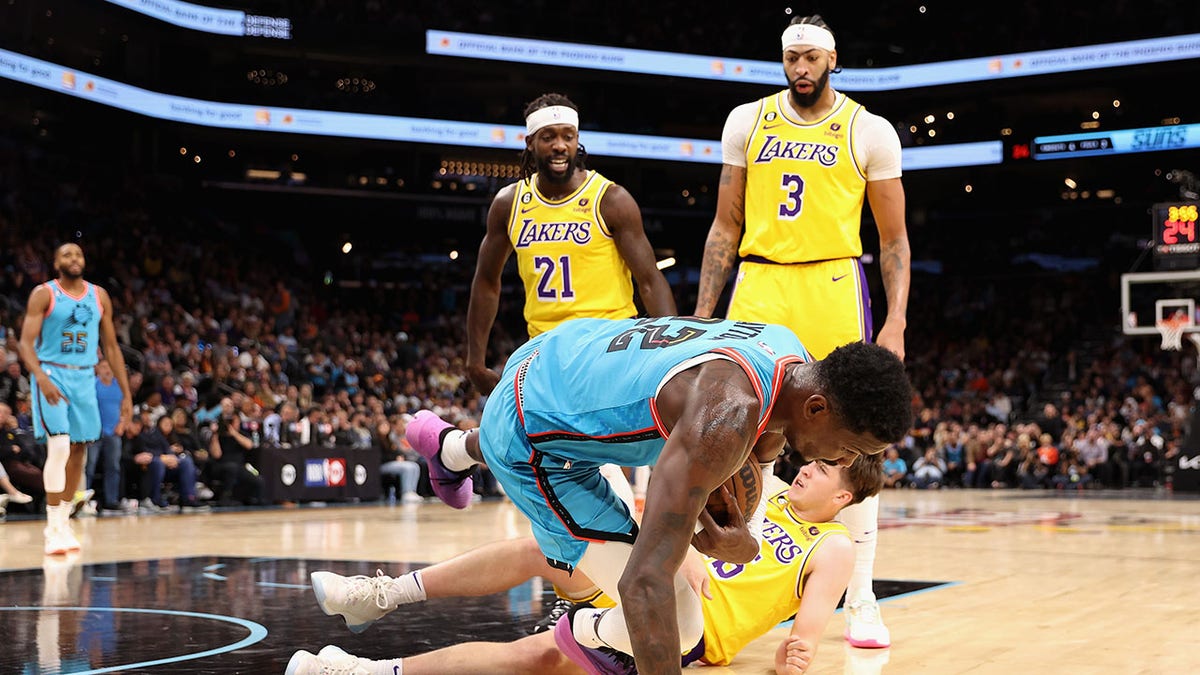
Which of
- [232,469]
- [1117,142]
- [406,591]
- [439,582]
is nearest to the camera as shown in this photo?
[406,591]

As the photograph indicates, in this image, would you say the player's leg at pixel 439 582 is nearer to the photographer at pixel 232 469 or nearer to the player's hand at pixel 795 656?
the player's hand at pixel 795 656

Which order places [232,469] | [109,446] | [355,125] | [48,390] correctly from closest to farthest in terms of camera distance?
[48,390] < [109,446] < [232,469] < [355,125]

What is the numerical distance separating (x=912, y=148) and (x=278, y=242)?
53.6ft

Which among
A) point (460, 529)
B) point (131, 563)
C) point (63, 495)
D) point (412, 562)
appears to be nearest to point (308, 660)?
point (412, 562)

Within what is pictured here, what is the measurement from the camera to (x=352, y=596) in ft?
13.6

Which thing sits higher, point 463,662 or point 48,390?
point 48,390

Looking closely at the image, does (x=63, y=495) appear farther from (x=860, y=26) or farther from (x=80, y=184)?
(x=860, y=26)

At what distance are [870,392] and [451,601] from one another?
3.65 meters

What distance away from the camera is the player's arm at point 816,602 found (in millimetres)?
4105

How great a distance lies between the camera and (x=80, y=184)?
83.1 ft

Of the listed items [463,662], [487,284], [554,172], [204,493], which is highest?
[554,172]

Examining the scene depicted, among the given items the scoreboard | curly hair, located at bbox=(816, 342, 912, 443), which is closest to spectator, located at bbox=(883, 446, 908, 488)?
the scoreboard

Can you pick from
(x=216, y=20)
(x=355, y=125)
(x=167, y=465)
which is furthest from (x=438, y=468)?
(x=355, y=125)

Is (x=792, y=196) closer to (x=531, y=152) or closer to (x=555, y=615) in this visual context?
(x=531, y=152)
